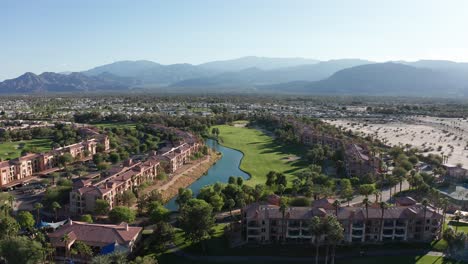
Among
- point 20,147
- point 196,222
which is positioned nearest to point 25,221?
point 196,222

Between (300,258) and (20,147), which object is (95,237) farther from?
(20,147)

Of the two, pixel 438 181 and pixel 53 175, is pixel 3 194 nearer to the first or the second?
pixel 53 175

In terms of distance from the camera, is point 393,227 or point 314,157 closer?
point 393,227

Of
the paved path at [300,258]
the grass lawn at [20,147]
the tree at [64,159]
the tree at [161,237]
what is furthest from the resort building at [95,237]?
the grass lawn at [20,147]

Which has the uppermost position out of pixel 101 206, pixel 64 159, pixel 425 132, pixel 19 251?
pixel 425 132

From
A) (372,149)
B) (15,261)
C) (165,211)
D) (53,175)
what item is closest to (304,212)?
(165,211)

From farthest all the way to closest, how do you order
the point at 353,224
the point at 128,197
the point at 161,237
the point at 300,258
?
the point at 128,197
the point at 353,224
the point at 161,237
the point at 300,258

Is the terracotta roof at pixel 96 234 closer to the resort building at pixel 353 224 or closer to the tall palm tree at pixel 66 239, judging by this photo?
the tall palm tree at pixel 66 239

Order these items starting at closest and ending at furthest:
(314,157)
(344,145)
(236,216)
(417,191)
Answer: (236,216)
(417,191)
(314,157)
(344,145)
